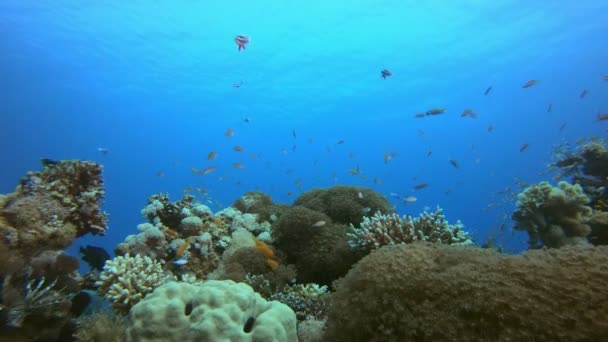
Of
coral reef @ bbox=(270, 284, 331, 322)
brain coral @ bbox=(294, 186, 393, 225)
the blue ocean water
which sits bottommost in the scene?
coral reef @ bbox=(270, 284, 331, 322)

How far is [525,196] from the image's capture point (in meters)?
10.4

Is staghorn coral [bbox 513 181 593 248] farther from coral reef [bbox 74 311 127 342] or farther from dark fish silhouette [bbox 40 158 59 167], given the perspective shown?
dark fish silhouette [bbox 40 158 59 167]

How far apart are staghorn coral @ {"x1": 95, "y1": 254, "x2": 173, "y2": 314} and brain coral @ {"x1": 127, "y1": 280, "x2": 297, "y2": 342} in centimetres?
197

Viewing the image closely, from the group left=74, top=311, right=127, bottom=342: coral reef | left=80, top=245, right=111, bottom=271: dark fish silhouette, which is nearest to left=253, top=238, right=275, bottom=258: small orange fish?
left=80, top=245, right=111, bottom=271: dark fish silhouette

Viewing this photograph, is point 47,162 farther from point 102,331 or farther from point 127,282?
point 102,331

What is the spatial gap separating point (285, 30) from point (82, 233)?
3447cm

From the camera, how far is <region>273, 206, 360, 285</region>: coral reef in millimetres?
7531

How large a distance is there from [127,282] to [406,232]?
549cm

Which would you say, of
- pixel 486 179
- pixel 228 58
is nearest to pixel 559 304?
pixel 228 58

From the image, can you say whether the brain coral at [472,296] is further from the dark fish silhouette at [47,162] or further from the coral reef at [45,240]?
the dark fish silhouette at [47,162]

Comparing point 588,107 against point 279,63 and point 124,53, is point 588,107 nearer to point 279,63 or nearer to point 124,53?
point 279,63

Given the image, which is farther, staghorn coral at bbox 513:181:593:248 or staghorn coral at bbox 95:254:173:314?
staghorn coral at bbox 513:181:593:248

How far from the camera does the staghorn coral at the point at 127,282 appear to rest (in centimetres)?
575

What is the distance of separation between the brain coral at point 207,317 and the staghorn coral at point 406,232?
2.97 metres
